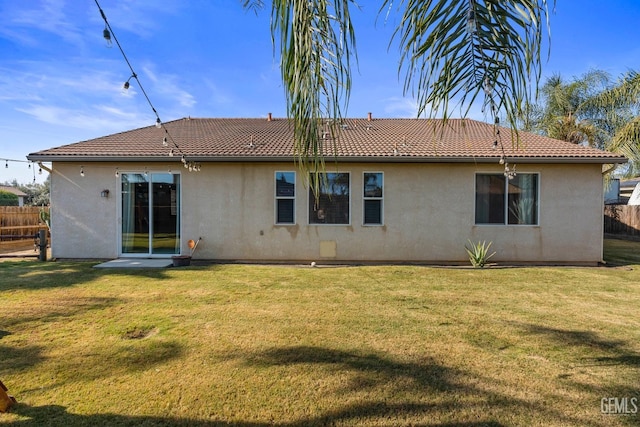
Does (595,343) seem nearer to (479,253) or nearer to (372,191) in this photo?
(479,253)

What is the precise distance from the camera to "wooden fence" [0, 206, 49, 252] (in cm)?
1388

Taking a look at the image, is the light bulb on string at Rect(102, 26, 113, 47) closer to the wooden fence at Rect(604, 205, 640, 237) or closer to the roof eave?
the roof eave

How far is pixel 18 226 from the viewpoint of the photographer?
47.8ft

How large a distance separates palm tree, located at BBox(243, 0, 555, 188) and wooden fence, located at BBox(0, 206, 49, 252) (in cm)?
1665

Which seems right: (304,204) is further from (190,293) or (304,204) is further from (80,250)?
(80,250)

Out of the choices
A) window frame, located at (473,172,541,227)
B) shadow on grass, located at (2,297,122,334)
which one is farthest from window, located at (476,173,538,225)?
shadow on grass, located at (2,297,122,334)

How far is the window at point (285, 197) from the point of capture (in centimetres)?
981

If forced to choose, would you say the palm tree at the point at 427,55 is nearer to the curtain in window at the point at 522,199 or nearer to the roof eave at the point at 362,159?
the roof eave at the point at 362,159

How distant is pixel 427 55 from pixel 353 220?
816 cm

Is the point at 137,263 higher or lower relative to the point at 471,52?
lower

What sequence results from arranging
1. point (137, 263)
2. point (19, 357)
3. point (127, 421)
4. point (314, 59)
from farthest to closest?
point (137, 263) → point (19, 357) → point (127, 421) → point (314, 59)

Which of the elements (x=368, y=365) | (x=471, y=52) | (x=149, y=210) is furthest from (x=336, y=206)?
(x=471, y=52)

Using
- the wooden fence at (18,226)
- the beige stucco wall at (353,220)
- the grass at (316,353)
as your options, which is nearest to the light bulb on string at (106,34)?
the grass at (316,353)

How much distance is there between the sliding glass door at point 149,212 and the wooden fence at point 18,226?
7.32 metres
